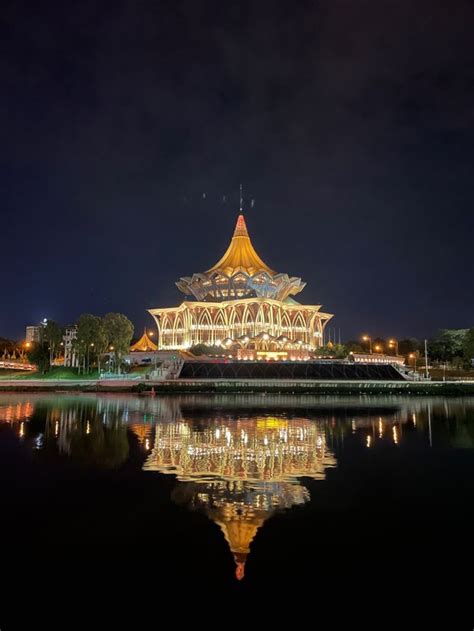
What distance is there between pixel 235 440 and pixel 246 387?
27824 millimetres

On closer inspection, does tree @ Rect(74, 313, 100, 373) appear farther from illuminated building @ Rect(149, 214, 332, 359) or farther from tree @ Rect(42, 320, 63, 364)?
illuminated building @ Rect(149, 214, 332, 359)

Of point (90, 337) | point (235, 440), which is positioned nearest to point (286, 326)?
point (90, 337)

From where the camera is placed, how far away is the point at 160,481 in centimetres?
1183

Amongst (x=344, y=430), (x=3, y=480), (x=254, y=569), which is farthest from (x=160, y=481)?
(x=344, y=430)

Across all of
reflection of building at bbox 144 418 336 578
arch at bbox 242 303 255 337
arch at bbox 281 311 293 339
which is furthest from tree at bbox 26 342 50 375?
reflection of building at bbox 144 418 336 578

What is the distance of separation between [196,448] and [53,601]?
9773mm

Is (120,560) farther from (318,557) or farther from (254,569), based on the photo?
(318,557)

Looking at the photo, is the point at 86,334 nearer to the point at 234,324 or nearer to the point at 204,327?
the point at 204,327

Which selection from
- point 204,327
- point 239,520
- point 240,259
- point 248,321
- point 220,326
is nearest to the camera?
point 239,520

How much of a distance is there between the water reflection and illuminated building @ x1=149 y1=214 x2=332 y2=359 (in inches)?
1759

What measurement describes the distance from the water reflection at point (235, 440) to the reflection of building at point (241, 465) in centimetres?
2

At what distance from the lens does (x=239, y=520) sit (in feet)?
29.3

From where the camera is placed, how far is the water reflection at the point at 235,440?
10.3m

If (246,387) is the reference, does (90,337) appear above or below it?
above
